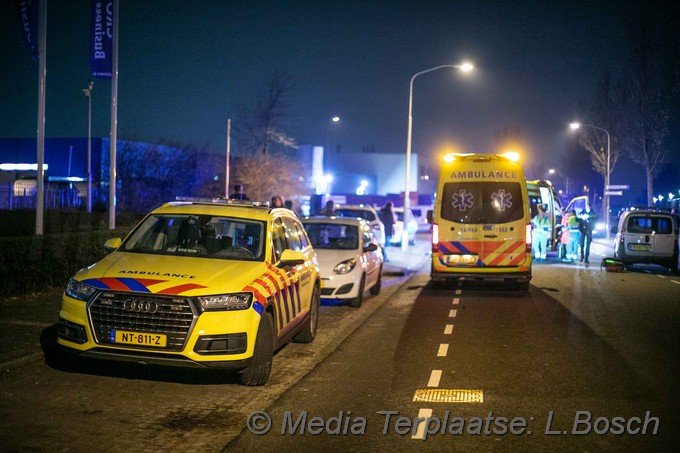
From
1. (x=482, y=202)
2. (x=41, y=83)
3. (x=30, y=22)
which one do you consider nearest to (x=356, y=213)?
(x=482, y=202)

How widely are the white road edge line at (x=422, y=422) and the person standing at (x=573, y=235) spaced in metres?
21.2

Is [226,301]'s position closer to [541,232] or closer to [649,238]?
[649,238]

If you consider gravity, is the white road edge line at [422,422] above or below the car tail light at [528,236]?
below

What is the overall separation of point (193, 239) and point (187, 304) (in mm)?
1799

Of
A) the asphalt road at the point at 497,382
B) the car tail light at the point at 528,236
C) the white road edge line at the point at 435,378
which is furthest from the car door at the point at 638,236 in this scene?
the white road edge line at the point at 435,378

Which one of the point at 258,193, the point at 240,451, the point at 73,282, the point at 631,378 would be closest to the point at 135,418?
the point at 240,451

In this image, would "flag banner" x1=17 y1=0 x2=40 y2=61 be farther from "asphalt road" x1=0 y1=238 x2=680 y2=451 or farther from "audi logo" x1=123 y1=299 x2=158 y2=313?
"audi logo" x1=123 y1=299 x2=158 y2=313

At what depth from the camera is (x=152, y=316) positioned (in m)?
7.04

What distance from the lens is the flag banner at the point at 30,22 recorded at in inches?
650

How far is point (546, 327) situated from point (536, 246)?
16592 mm

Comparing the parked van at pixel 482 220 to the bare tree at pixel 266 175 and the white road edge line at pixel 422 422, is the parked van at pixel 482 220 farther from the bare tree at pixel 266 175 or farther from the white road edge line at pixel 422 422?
the bare tree at pixel 266 175

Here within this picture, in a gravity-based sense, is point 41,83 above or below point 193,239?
above

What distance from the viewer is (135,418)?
6.47 meters

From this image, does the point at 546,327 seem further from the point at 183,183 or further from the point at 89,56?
the point at 183,183
